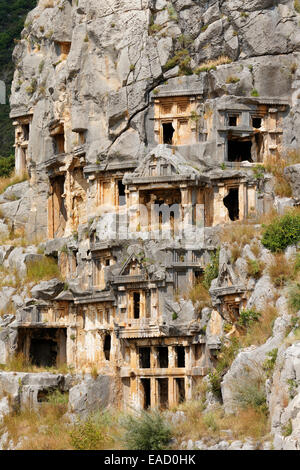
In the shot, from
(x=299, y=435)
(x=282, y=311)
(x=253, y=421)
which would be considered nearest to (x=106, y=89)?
(x=282, y=311)

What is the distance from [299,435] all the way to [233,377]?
340 inches

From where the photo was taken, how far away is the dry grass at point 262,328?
44513 mm

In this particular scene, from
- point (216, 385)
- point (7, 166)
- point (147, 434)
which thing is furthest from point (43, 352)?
point (147, 434)

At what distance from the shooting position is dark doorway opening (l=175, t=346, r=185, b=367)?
5403cm

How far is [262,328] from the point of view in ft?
149

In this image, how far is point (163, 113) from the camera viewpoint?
59.9m

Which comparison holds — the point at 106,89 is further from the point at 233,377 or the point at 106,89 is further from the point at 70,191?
the point at 233,377

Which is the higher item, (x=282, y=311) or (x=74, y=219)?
(x=74, y=219)

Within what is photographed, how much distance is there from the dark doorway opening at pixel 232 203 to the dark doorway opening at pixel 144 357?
8560 millimetres

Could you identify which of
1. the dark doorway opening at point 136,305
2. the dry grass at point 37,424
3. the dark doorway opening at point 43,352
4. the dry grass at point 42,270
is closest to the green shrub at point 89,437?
the dry grass at point 37,424

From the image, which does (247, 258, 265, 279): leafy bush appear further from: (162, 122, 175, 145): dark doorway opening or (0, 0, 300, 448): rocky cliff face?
(162, 122, 175, 145): dark doorway opening

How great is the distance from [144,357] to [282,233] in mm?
10632
